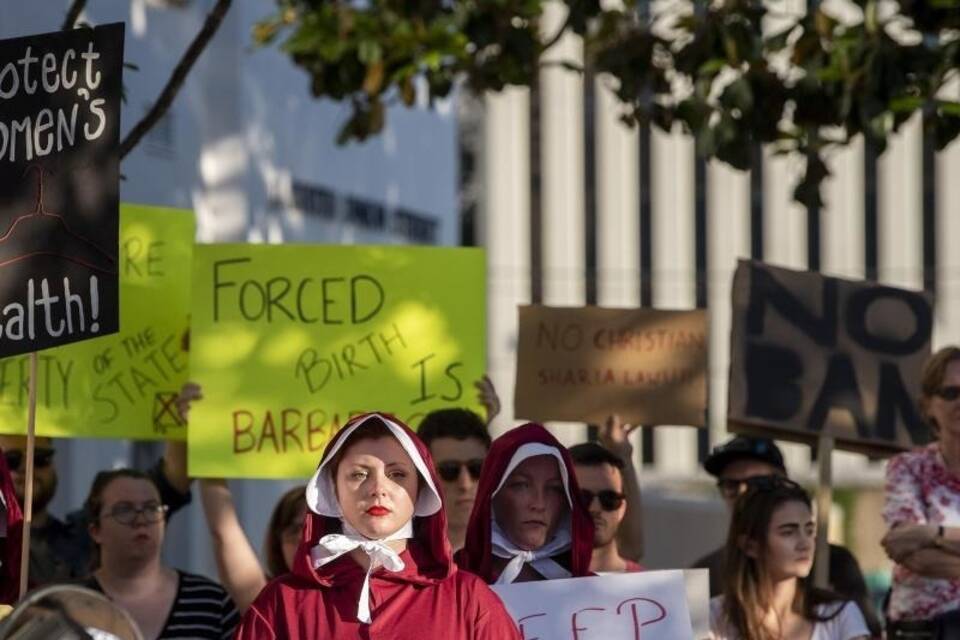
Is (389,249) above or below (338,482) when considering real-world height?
above

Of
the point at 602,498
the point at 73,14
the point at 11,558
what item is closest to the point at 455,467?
the point at 602,498

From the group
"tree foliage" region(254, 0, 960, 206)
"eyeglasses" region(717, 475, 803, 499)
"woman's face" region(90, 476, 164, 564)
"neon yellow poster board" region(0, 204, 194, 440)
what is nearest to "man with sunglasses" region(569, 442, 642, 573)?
"eyeglasses" region(717, 475, 803, 499)

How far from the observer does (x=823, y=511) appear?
800 centimetres

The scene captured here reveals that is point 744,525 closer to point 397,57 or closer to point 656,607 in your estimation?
point 656,607

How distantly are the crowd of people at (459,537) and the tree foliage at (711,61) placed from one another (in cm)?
253

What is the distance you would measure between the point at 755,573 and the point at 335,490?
2072 mm

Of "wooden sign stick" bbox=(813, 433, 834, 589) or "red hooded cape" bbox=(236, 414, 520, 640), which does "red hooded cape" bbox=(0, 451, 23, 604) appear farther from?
"wooden sign stick" bbox=(813, 433, 834, 589)

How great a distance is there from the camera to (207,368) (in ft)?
25.0

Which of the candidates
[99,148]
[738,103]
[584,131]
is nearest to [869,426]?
[738,103]

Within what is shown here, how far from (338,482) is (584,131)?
6078 cm

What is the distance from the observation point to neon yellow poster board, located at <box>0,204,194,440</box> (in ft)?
25.3

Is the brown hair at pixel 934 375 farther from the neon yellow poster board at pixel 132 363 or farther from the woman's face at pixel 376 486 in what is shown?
the woman's face at pixel 376 486

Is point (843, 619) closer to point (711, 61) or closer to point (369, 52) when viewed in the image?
point (711, 61)

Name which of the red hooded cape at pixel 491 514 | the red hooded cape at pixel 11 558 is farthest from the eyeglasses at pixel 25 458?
the red hooded cape at pixel 491 514
